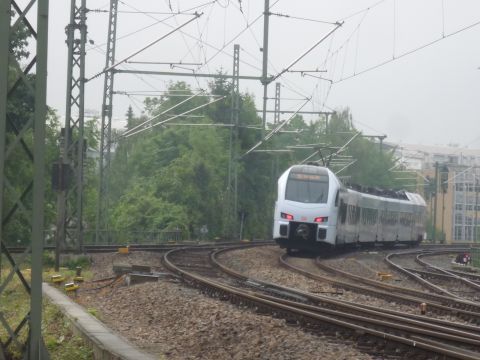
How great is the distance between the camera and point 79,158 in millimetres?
25109

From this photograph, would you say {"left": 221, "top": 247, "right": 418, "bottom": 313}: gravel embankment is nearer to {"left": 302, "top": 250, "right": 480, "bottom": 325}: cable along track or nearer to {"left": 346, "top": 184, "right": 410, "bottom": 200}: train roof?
{"left": 302, "top": 250, "right": 480, "bottom": 325}: cable along track

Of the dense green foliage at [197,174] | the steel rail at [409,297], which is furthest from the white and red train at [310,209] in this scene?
the dense green foliage at [197,174]

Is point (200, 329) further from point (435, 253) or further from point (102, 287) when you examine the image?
point (435, 253)

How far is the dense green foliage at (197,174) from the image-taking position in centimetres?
6159

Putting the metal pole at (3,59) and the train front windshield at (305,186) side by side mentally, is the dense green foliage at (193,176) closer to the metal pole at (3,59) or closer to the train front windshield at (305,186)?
the train front windshield at (305,186)

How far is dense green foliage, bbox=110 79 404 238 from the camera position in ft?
202

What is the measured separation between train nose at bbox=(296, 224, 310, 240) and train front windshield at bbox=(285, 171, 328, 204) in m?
0.86

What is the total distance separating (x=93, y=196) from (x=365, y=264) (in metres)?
38.1

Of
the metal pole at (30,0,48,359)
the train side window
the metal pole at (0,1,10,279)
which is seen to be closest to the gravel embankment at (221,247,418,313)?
the train side window

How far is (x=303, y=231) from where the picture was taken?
31406 millimetres

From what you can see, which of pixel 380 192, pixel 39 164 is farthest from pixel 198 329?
pixel 380 192

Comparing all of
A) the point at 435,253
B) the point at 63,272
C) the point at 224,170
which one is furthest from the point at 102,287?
the point at 224,170

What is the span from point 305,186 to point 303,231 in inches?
59.8

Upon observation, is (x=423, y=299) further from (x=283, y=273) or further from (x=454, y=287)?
(x=283, y=273)
